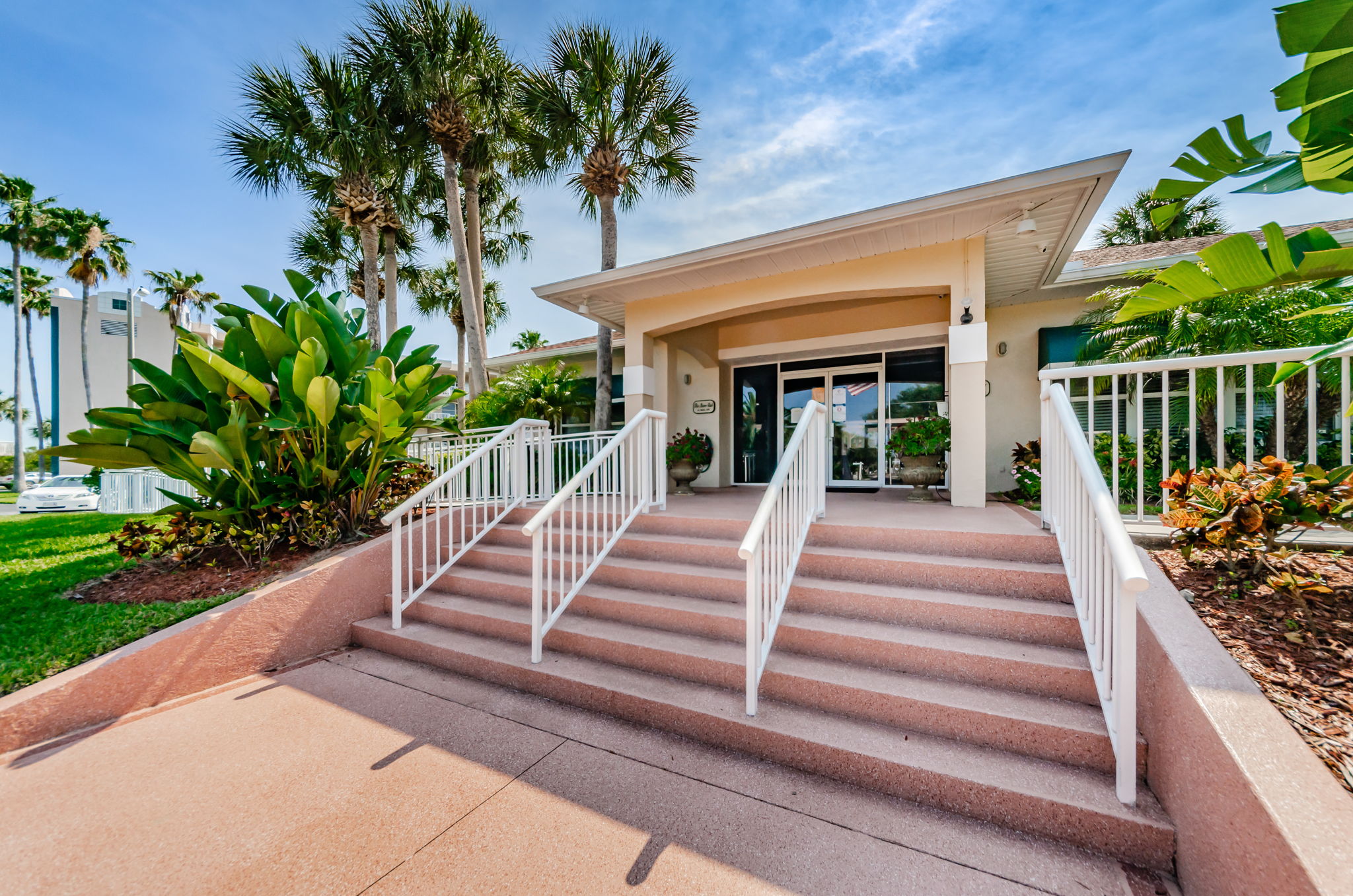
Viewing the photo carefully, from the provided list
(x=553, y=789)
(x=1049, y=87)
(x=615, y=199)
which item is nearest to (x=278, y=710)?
(x=553, y=789)

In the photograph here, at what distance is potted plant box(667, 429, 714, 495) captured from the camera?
7.37 meters

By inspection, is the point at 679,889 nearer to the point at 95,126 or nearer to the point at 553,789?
the point at 553,789

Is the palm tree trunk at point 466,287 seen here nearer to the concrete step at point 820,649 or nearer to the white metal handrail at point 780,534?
the concrete step at point 820,649

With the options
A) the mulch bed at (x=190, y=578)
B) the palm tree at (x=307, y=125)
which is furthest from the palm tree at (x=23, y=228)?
the mulch bed at (x=190, y=578)

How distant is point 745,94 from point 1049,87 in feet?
12.1

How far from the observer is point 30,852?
6.52 feet

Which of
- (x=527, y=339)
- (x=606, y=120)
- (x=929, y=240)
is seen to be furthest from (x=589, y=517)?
(x=527, y=339)

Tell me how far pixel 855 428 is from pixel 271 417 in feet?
24.8

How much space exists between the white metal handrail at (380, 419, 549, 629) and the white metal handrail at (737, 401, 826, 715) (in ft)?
9.15

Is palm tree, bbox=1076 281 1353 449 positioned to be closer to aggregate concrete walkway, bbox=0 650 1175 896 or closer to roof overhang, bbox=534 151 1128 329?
roof overhang, bbox=534 151 1128 329

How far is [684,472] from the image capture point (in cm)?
738

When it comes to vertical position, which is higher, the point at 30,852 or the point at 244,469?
the point at 244,469

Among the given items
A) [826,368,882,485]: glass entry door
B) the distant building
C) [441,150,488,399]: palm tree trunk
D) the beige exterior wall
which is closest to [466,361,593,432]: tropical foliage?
[441,150,488,399]: palm tree trunk

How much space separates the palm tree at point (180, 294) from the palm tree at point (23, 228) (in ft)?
8.53
